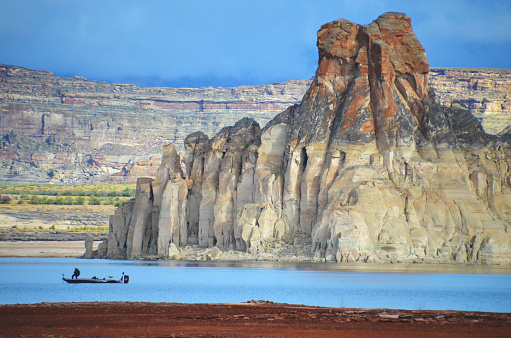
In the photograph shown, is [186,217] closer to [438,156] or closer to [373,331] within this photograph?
[438,156]

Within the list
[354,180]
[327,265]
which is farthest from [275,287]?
[354,180]

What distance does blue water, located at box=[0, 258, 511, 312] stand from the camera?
49.9 meters

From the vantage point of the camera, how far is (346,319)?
37469 mm

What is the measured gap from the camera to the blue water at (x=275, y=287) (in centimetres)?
4991

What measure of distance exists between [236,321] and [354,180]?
4663cm

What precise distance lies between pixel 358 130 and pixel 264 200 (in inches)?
501

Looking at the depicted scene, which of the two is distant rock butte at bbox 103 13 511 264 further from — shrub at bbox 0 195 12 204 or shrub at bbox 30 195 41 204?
shrub at bbox 0 195 12 204

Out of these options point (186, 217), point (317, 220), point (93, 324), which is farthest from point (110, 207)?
point (93, 324)

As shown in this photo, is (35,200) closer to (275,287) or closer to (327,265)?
(327,265)

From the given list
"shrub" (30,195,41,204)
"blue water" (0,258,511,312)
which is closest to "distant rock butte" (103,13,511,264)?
"blue water" (0,258,511,312)

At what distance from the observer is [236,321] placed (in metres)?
36.7

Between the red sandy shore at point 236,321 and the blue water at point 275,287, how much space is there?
6.89m

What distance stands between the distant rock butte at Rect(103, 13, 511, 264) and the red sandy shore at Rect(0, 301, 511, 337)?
36270mm

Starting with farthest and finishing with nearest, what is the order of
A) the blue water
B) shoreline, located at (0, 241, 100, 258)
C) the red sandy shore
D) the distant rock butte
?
shoreline, located at (0, 241, 100, 258) → the distant rock butte → the blue water → the red sandy shore
